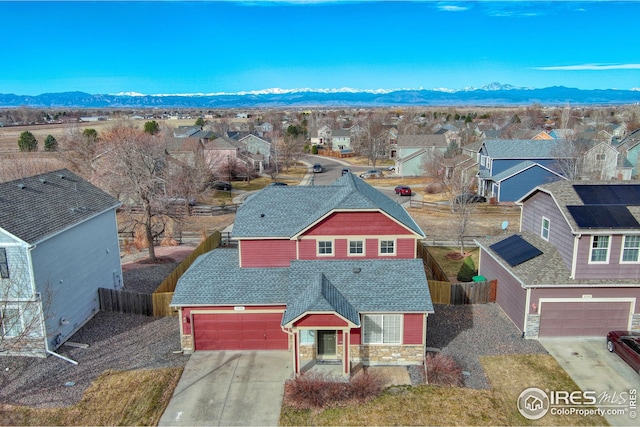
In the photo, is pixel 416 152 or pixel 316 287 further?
pixel 416 152

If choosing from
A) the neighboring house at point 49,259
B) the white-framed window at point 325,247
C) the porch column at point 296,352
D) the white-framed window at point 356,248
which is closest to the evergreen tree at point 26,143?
the neighboring house at point 49,259

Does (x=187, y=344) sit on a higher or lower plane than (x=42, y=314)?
lower

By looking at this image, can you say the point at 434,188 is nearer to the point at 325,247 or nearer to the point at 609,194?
the point at 609,194

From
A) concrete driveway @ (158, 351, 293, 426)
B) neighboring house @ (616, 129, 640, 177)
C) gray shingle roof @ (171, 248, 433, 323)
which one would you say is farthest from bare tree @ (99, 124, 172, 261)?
neighboring house @ (616, 129, 640, 177)

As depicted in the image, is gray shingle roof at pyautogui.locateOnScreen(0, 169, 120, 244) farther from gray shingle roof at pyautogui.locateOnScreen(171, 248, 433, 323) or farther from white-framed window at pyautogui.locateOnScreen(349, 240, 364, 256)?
white-framed window at pyautogui.locateOnScreen(349, 240, 364, 256)

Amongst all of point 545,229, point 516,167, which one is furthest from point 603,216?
point 516,167

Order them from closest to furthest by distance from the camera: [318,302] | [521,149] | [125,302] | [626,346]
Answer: [318,302]
[626,346]
[125,302]
[521,149]

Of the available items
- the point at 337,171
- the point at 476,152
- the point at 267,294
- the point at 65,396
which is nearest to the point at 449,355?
the point at 267,294
